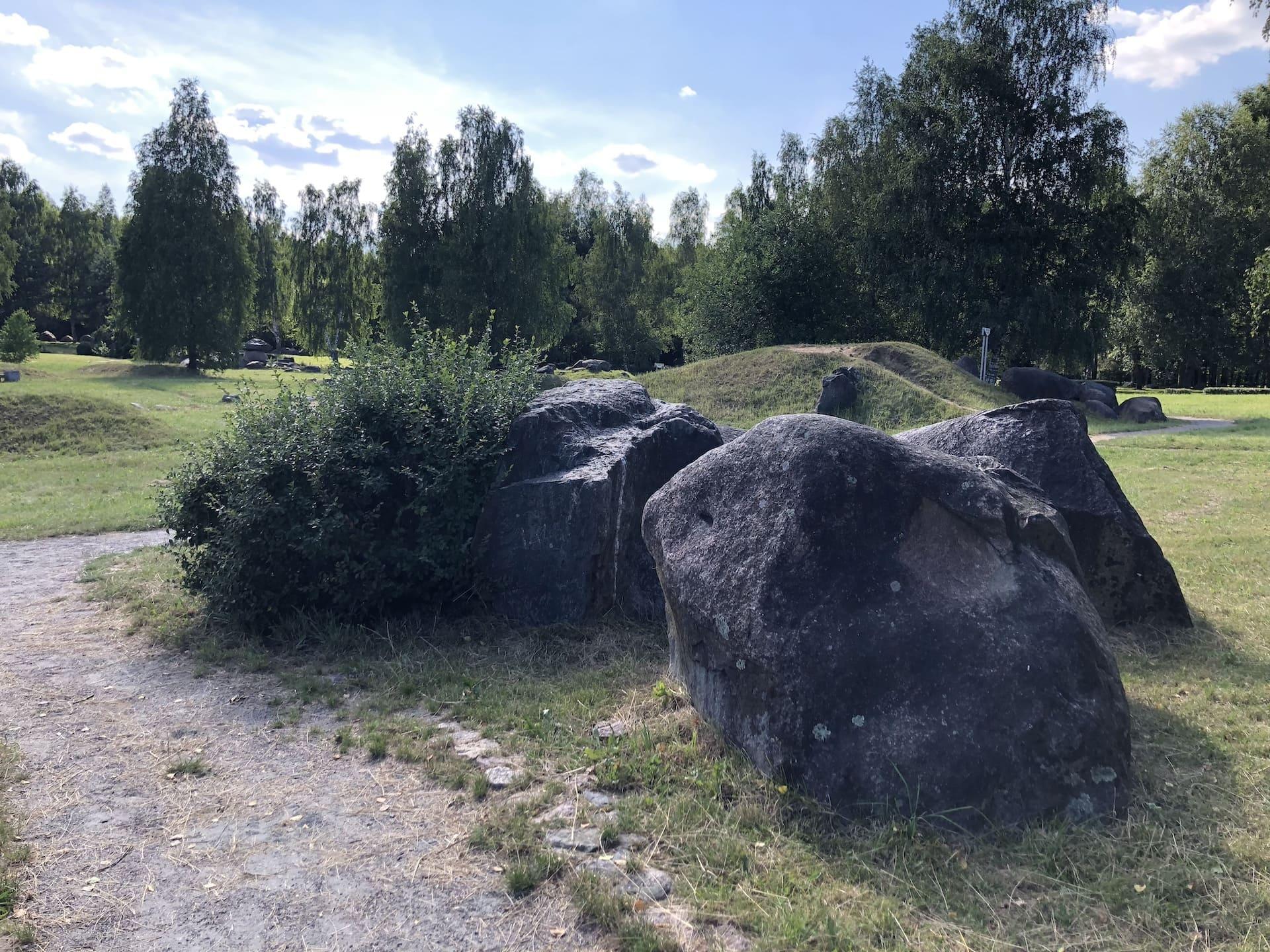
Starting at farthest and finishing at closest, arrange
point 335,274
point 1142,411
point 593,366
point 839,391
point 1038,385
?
1. point 335,274
2. point 593,366
3. point 1038,385
4. point 1142,411
5. point 839,391

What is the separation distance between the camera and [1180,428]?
25.4 meters

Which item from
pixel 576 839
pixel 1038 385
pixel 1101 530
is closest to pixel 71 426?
pixel 576 839

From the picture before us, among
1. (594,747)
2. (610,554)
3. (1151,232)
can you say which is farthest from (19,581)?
(1151,232)

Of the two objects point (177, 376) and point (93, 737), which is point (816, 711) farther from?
point (177, 376)

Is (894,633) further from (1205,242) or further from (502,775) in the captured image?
(1205,242)

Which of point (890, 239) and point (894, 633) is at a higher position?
point (890, 239)

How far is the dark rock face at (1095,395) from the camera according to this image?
29.4m

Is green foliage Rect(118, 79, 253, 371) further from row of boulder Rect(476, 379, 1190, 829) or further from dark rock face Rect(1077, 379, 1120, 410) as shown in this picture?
row of boulder Rect(476, 379, 1190, 829)

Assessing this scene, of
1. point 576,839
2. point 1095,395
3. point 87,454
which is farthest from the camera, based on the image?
point 1095,395

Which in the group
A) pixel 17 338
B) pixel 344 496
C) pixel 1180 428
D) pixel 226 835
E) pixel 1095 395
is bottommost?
pixel 226 835

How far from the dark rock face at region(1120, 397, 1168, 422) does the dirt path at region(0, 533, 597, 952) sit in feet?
92.4

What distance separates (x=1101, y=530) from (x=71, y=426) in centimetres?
1899

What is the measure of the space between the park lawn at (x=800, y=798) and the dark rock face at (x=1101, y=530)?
0.26 metres

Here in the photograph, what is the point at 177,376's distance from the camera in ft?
132
